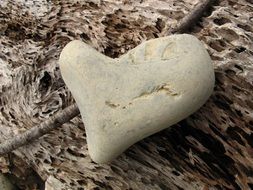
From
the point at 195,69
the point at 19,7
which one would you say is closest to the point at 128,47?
the point at 195,69

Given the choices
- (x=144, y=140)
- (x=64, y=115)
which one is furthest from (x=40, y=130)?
(x=144, y=140)

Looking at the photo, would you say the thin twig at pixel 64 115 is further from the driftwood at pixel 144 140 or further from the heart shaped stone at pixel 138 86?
the heart shaped stone at pixel 138 86

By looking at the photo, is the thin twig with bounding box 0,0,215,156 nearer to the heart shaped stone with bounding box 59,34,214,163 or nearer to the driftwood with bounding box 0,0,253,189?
the driftwood with bounding box 0,0,253,189

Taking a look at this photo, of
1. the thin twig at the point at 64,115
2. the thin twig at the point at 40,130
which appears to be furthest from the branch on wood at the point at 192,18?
the thin twig at the point at 40,130

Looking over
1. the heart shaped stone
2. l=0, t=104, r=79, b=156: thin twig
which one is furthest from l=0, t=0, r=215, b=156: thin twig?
the heart shaped stone

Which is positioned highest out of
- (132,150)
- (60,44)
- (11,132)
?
(60,44)

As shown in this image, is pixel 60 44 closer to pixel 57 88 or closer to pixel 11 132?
pixel 57 88
